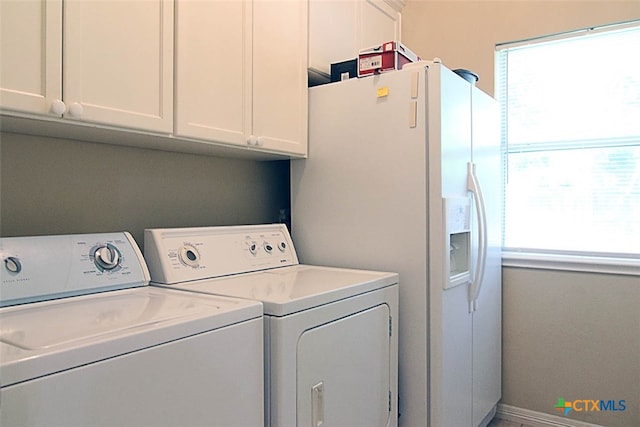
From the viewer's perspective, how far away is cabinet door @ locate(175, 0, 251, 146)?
5.31 feet

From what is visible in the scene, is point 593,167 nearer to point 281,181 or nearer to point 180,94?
point 281,181

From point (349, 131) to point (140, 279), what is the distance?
108 centimetres

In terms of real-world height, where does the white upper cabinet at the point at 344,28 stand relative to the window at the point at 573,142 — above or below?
above

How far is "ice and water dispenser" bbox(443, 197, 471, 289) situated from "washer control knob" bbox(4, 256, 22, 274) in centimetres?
145

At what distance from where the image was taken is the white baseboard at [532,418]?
8.16ft

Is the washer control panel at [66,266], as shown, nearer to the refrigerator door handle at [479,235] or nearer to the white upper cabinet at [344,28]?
the white upper cabinet at [344,28]

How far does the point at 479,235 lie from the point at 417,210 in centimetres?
49

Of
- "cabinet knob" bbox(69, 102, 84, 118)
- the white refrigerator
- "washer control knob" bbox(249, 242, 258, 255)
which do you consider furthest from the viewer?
"washer control knob" bbox(249, 242, 258, 255)

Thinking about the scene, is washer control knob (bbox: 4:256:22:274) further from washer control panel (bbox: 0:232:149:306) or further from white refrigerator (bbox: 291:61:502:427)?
white refrigerator (bbox: 291:61:502:427)

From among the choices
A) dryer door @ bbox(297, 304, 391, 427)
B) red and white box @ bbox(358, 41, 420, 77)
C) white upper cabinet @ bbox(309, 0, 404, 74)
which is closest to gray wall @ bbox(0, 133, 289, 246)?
white upper cabinet @ bbox(309, 0, 404, 74)

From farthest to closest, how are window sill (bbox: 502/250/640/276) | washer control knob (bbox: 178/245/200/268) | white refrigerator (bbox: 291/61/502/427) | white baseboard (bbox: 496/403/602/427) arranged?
1. white baseboard (bbox: 496/403/602/427)
2. window sill (bbox: 502/250/640/276)
3. white refrigerator (bbox: 291/61/502/427)
4. washer control knob (bbox: 178/245/200/268)

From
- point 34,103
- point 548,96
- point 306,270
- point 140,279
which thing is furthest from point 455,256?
point 34,103

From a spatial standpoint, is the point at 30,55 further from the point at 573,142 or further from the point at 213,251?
the point at 573,142

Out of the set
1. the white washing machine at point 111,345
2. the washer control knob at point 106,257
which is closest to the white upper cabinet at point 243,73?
the washer control knob at point 106,257
